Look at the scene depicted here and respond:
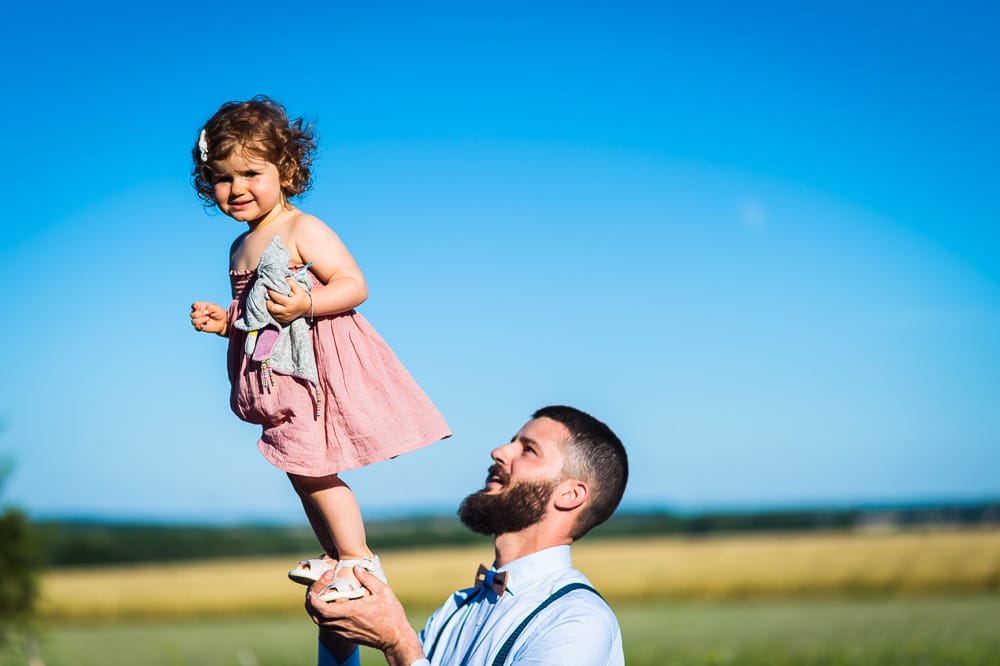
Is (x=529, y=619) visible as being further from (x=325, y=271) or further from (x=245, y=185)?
(x=245, y=185)

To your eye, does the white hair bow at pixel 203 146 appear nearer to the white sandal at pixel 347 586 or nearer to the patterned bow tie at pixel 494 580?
the white sandal at pixel 347 586

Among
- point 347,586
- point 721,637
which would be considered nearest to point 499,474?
point 347,586

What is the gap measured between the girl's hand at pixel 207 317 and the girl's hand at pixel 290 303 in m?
0.32

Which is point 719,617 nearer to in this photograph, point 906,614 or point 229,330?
point 906,614

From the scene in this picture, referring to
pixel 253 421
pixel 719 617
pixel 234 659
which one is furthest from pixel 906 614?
pixel 253 421

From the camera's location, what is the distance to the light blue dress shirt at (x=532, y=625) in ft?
12.2

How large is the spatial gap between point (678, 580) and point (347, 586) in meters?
31.4

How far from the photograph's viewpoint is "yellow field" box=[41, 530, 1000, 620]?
101ft

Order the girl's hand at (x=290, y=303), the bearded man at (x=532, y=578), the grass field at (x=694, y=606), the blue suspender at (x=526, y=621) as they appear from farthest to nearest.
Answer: the grass field at (x=694, y=606) → the blue suspender at (x=526, y=621) → the bearded man at (x=532, y=578) → the girl's hand at (x=290, y=303)

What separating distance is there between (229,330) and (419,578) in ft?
103

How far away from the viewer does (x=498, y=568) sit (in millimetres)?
4379

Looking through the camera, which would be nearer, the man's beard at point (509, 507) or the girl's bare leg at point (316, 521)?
the girl's bare leg at point (316, 521)

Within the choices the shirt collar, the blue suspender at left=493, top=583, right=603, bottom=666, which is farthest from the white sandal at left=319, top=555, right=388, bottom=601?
the shirt collar

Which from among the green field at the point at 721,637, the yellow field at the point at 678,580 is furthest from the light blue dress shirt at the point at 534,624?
the yellow field at the point at 678,580
